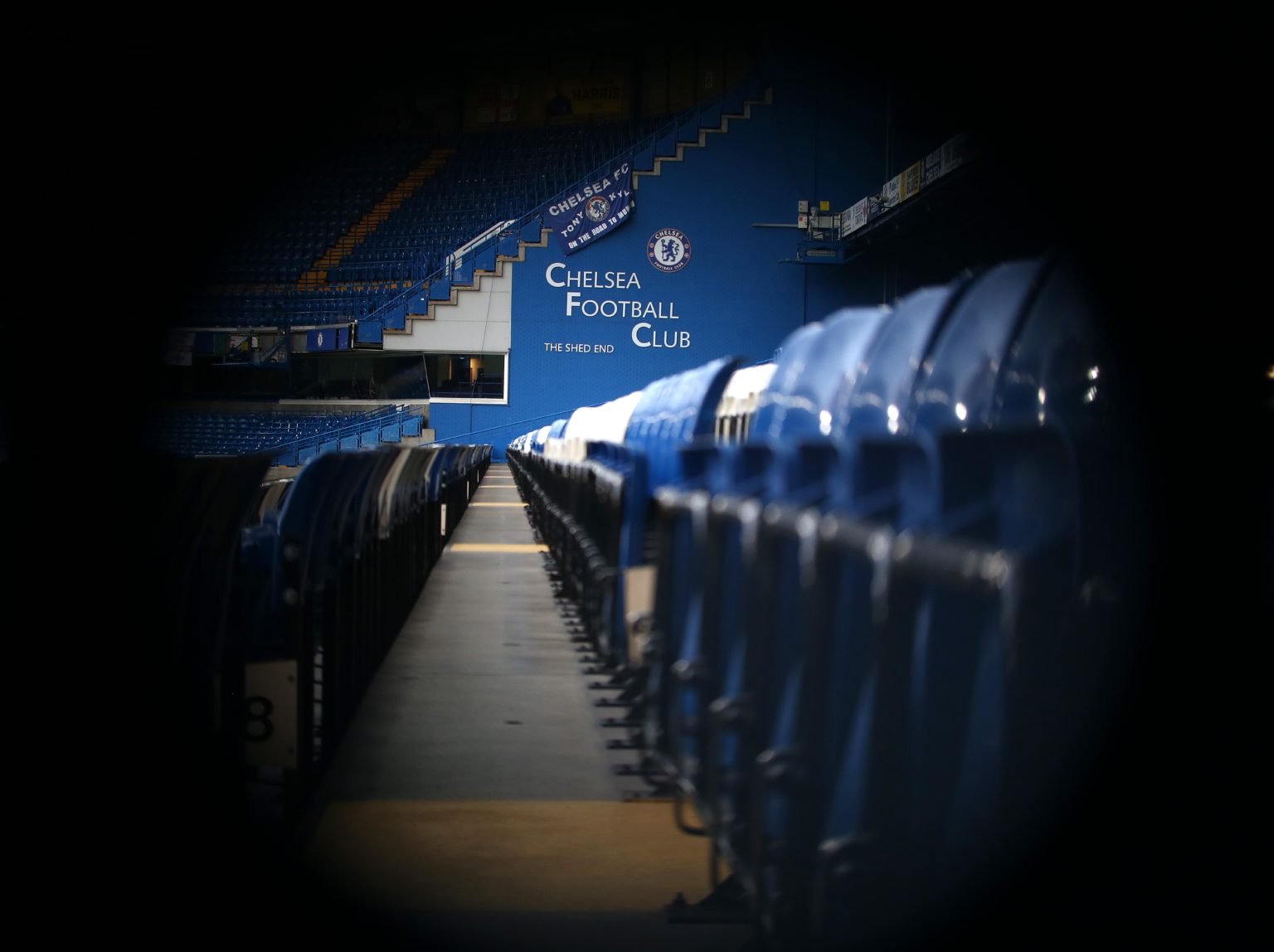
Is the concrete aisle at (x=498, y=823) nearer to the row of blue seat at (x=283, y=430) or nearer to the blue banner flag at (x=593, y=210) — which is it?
the row of blue seat at (x=283, y=430)

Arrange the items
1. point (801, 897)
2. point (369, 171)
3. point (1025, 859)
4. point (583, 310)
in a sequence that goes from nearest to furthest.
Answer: point (1025, 859) → point (801, 897) → point (583, 310) → point (369, 171)

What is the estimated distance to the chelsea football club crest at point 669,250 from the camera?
677 inches

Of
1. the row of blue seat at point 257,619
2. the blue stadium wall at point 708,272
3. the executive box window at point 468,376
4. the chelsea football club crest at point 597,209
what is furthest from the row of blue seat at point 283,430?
the row of blue seat at point 257,619

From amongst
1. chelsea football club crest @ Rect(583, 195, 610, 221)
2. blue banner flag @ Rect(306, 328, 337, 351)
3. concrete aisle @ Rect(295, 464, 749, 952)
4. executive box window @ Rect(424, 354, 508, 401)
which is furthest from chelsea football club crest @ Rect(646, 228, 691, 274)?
concrete aisle @ Rect(295, 464, 749, 952)

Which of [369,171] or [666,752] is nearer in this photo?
[666,752]

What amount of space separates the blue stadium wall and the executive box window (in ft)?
1.02

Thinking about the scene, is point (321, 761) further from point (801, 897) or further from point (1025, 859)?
point (1025, 859)

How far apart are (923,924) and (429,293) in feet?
57.5

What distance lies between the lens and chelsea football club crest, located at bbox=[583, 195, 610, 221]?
56.5ft

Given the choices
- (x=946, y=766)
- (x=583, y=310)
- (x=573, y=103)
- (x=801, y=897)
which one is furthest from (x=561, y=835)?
(x=573, y=103)

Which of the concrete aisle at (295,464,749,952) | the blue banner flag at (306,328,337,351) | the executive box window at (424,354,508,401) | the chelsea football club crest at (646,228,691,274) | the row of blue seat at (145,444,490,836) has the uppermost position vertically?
the chelsea football club crest at (646,228,691,274)

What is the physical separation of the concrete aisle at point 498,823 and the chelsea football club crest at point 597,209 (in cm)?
1466

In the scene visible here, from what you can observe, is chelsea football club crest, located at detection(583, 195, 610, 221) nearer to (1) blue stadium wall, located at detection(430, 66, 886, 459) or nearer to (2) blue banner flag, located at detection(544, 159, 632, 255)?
(2) blue banner flag, located at detection(544, 159, 632, 255)

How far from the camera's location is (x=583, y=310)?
17.4m
